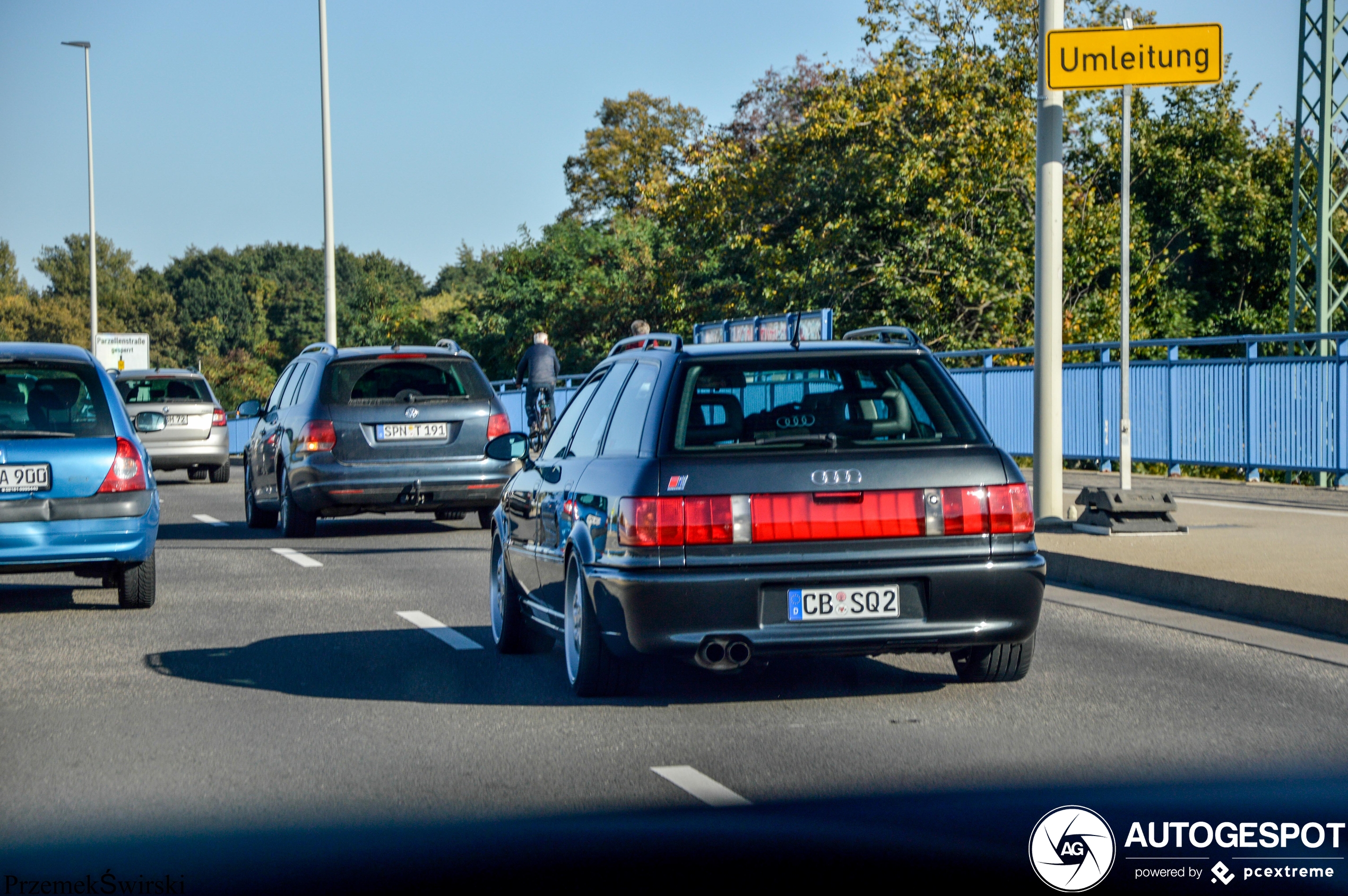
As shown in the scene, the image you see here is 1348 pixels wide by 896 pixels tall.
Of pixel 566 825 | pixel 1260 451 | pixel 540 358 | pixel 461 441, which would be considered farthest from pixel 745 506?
pixel 540 358

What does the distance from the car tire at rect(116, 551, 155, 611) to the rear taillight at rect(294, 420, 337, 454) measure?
175 inches

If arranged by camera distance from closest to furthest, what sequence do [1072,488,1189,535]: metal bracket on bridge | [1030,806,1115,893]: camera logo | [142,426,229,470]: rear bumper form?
[1030,806,1115,893]: camera logo < [1072,488,1189,535]: metal bracket on bridge < [142,426,229,470]: rear bumper

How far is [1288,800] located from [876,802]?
1.20 metres

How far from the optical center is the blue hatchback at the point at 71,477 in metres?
A: 9.44

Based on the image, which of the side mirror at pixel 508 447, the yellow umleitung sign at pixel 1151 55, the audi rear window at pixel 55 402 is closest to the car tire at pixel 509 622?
the side mirror at pixel 508 447

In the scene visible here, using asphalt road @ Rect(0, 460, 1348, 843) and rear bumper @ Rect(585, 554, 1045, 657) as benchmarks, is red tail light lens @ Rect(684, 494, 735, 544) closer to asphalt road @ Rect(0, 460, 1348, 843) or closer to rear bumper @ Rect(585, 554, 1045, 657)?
rear bumper @ Rect(585, 554, 1045, 657)

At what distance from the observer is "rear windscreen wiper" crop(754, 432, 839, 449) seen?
6559 mm

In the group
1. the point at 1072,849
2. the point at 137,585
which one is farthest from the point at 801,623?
the point at 137,585

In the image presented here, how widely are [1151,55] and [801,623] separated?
686 centimetres

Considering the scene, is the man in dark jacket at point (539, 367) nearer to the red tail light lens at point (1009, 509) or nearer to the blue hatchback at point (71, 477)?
the blue hatchback at point (71, 477)

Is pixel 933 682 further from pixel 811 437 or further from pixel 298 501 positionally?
pixel 298 501

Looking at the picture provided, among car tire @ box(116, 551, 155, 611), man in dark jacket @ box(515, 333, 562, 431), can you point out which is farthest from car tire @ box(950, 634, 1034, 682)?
man in dark jacket @ box(515, 333, 562, 431)

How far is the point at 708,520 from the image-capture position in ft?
20.9

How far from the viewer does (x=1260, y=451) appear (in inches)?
685
